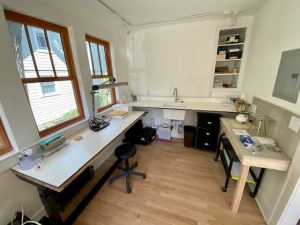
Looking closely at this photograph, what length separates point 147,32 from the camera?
9.66 ft

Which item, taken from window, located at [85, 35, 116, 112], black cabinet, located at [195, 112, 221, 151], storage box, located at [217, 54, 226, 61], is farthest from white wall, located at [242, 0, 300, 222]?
window, located at [85, 35, 116, 112]

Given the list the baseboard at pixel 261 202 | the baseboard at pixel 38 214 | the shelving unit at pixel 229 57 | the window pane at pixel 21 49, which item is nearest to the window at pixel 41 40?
the window pane at pixel 21 49

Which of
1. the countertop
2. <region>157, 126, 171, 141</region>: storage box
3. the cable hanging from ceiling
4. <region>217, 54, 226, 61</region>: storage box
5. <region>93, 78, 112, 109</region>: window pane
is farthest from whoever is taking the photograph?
<region>157, 126, 171, 141</region>: storage box

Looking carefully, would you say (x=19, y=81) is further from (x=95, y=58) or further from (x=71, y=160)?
(x=95, y=58)

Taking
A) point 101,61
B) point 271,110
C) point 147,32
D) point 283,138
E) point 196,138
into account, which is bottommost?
point 196,138

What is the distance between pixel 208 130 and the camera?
2592 mm

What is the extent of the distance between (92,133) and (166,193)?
131 centimetres

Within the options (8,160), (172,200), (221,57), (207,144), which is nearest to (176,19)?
(221,57)

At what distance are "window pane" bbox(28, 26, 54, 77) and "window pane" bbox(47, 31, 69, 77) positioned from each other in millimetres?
69

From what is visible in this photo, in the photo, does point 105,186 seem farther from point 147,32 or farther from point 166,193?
point 147,32

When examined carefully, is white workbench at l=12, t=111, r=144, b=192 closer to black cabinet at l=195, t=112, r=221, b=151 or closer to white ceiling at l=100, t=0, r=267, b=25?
black cabinet at l=195, t=112, r=221, b=151

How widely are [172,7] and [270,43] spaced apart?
1466 mm

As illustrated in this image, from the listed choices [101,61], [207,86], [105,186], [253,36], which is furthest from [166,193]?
[253,36]

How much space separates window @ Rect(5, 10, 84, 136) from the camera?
1339 mm
